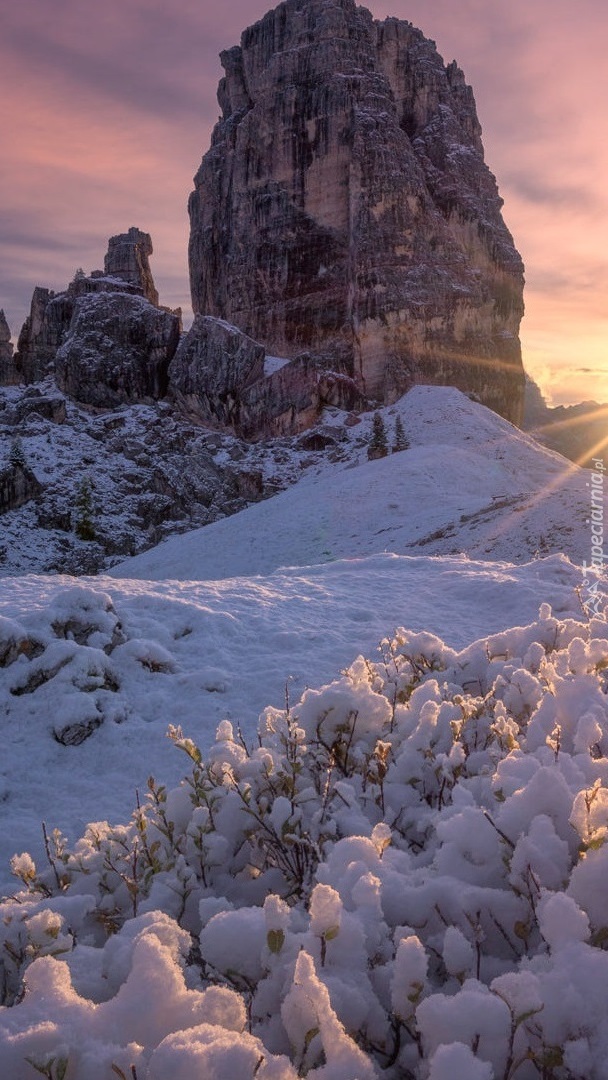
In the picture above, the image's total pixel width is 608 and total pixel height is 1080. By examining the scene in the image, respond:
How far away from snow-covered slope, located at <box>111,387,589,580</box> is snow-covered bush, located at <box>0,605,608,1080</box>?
41.0 feet

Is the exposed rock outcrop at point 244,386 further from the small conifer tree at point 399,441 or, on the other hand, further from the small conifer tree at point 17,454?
the small conifer tree at point 17,454

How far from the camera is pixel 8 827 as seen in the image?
14.6ft

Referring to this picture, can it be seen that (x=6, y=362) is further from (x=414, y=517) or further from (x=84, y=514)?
(x=414, y=517)

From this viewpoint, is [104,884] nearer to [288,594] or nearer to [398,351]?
[288,594]

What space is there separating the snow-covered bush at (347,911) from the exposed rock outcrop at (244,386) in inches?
1950

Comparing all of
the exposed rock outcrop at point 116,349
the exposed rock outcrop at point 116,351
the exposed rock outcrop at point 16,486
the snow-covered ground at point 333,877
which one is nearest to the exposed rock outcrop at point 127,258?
the exposed rock outcrop at point 116,349

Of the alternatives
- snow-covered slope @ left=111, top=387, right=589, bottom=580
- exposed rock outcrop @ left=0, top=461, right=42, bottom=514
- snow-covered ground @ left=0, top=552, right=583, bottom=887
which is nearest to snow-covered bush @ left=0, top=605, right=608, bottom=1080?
snow-covered ground @ left=0, top=552, right=583, bottom=887

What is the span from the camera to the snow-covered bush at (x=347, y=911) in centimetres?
118

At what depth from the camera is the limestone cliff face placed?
61.2m

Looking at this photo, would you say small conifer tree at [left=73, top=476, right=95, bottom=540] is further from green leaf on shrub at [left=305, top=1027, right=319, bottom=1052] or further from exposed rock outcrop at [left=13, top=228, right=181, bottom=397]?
green leaf on shrub at [left=305, top=1027, right=319, bottom=1052]

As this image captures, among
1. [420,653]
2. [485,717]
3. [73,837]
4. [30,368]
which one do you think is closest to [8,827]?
[73,837]

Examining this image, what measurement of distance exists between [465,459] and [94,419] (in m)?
31.2

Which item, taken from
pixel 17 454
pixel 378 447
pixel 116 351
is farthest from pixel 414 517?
pixel 116 351

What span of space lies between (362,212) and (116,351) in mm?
29912
